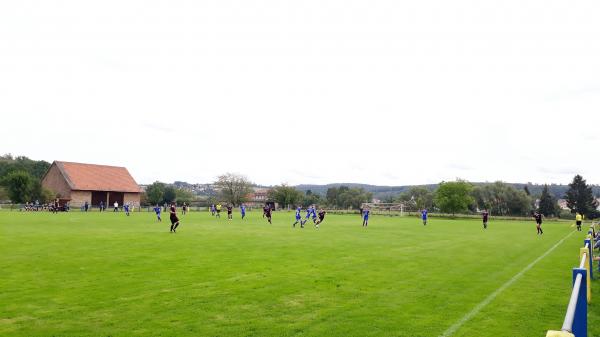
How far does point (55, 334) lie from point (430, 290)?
8155 mm

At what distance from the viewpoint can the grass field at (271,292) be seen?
786 cm

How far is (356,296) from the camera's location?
33.8 feet

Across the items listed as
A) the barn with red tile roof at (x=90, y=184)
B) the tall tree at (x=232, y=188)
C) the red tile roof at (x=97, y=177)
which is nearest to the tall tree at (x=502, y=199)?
the tall tree at (x=232, y=188)

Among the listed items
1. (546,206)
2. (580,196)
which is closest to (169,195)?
(546,206)

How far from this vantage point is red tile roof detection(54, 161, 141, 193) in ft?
256

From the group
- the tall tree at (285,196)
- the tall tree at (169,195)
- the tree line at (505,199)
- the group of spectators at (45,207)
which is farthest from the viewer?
the tall tree at (169,195)

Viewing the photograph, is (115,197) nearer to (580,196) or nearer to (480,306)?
(480,306)

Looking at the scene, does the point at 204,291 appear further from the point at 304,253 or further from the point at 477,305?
the point at 304,253

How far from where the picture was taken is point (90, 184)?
79.4 metres

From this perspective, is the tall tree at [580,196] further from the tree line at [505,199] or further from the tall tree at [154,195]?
the tall tree at [154,195]

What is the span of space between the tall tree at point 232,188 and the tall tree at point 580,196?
270 feet

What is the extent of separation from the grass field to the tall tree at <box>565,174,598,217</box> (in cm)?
10509

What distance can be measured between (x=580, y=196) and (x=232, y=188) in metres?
86.8

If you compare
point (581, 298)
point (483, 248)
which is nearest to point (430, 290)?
point (581, 298)
